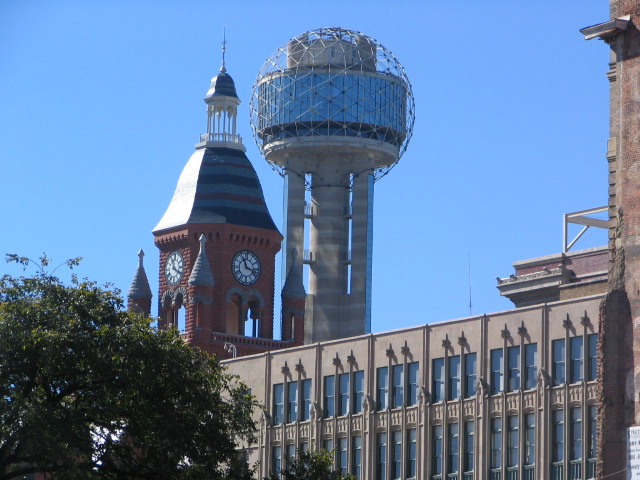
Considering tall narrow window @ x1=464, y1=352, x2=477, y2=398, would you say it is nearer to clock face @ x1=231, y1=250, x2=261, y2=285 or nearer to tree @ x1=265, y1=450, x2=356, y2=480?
tree @ x1=265, y1=450, x2=356, y2=480

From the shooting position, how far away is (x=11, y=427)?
52.8 m

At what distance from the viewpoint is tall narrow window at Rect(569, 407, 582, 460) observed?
7900 cm

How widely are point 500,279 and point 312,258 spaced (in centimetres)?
8098

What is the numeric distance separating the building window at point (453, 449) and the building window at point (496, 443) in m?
2.07

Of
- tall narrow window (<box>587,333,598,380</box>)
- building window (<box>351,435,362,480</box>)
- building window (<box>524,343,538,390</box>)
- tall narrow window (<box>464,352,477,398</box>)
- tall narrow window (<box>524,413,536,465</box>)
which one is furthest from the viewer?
building window (<box>351,435,362,480</box>)

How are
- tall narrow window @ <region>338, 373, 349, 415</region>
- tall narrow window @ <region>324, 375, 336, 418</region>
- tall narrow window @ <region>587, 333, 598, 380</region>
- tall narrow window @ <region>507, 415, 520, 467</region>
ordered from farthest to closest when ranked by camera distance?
tall narrow window @ <region>324, 375, 336, 418</region> < tall narrow window @ <region>338, 373, 349, 415</region> < tall narrow window @ <region>507, 415, 520, 467</region> < tall narrow window @ <region>587, 333, 598, 380</region>

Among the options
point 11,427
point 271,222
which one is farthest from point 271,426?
point 271,222

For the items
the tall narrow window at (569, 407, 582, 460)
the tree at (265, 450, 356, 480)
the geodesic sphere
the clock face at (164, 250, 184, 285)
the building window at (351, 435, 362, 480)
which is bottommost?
the tree at (265, 450, 356, 480)

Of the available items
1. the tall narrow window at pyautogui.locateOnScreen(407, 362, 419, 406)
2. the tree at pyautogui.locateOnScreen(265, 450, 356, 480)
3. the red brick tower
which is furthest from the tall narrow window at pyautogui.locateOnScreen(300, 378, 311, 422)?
the tree at pyautogui.locateOnScreen(265, 450, 356, 480)

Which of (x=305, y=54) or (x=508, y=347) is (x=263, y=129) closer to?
(x=305, y=54)

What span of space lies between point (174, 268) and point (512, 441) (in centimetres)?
7571

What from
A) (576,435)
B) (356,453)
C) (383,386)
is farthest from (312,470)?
(356,453)

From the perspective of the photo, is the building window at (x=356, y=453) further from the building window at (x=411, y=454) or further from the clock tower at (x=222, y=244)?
the clock tower at (x=222, y=244)

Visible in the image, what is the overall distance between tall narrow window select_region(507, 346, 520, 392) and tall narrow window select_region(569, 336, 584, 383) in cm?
328
